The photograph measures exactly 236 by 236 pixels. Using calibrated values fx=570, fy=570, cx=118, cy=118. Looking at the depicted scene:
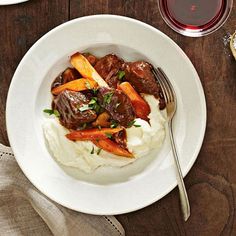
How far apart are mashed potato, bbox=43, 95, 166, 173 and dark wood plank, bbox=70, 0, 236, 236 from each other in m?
0.26

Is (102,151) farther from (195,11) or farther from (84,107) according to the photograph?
(195,11)

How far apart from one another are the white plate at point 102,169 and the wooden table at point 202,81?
0.12 metres

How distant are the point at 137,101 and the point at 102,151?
30 centimetres

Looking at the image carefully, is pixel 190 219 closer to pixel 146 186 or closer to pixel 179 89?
pixel 146 186

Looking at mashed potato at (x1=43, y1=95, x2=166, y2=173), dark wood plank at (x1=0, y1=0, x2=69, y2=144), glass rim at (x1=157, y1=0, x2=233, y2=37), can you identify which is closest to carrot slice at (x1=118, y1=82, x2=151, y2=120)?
mashed potato at (x1=43, y1=95, x2=166, y2=173)

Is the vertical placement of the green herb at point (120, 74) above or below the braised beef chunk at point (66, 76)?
above

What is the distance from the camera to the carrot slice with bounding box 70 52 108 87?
280cm

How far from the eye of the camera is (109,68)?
9.25 feet

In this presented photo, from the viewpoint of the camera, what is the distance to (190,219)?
2963 mm

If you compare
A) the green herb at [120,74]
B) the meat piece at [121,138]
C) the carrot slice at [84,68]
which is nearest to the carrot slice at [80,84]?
the carrot slice at [84,68]

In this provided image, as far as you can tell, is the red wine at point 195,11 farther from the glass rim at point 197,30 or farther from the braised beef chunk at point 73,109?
the braised beef chunk at point 73,109

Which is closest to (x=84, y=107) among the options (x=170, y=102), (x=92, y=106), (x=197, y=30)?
(x=92, y=106)

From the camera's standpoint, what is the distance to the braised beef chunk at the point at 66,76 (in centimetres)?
285

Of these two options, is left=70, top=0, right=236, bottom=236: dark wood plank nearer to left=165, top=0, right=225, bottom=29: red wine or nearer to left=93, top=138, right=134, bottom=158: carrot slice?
left=165, top=0, right=225, bottom=29: red wine
